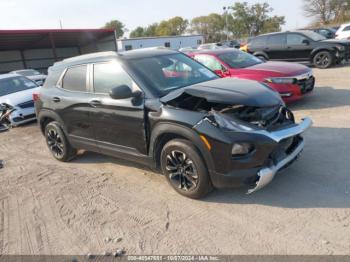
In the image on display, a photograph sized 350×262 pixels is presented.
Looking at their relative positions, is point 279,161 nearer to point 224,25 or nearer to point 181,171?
point 181,171

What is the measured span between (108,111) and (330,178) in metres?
3.16

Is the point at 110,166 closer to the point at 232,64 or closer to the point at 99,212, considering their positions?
the point at 99,212

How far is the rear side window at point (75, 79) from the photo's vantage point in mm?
5320

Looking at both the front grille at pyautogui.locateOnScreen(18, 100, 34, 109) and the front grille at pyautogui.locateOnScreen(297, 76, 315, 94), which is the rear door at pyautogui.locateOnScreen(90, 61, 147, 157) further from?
the front grille at pyautogui.locateOnScreen(18, 100, 34, 109)

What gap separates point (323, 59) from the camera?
13594 millimetres

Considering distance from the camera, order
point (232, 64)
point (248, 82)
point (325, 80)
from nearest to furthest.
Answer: point (248, 82), point (232, 64), point (325, 80)

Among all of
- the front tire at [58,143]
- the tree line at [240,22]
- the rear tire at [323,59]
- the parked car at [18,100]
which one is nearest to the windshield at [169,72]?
the front tire at [58,143]

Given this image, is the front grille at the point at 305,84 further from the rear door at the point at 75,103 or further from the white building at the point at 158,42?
the white building at the point at 158,42

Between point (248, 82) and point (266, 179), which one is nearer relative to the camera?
point (266, 179)

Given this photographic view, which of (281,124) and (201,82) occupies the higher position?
(201,82)

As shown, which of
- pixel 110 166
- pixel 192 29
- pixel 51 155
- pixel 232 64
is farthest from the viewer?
pixel 192 29

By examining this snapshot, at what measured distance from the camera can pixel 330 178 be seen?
13.9 ft

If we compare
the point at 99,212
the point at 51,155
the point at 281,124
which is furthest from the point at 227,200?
the point at 51,155

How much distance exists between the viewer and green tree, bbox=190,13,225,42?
97312mm
